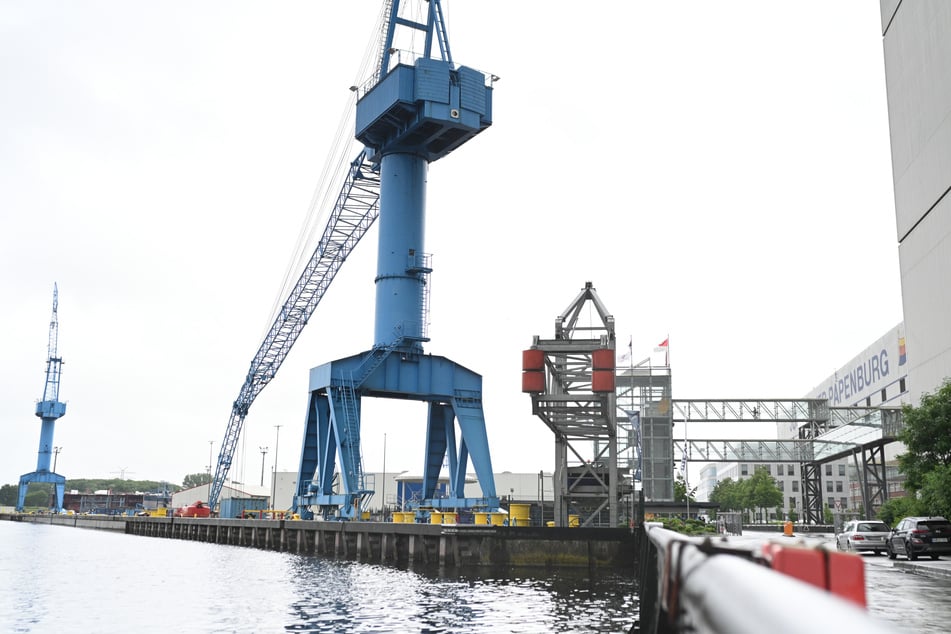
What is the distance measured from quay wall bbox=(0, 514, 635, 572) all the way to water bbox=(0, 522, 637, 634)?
1.41 meters

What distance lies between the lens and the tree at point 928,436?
117ft

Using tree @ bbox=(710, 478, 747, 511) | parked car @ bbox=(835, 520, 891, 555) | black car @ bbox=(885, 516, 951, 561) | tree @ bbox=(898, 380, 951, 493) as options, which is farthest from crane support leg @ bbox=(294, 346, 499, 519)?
tree @ bbox=(710, 478, 747, 511)

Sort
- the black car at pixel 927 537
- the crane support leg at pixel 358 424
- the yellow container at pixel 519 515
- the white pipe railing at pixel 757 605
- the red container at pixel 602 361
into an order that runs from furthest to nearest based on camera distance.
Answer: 1. the crane support leg at pixel 358 424
2. the yellow container at pixel 519 515
3. the red container at pixel 602 361
4. the black car at pixel 927 537
5. the white pipe railing at pixel 757 605

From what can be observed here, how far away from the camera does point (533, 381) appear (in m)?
39.2

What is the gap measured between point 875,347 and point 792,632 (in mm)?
94396

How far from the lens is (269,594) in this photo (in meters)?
30.0

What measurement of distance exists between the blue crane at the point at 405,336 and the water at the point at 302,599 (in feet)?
37.4

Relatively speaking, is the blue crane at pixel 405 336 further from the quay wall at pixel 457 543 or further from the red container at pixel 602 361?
the red container at pixel 602 361

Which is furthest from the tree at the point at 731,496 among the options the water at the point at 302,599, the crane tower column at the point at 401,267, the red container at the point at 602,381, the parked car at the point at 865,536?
the water at the point at 302,599

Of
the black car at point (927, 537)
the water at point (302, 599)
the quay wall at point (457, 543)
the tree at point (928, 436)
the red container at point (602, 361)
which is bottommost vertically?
the water at point (302, 599)

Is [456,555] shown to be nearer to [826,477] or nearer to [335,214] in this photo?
[335,214]

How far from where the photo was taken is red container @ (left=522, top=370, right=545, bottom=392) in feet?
128

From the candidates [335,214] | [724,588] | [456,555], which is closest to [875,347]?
[335,214]

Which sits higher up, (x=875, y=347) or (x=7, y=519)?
(x=875, y=347)
